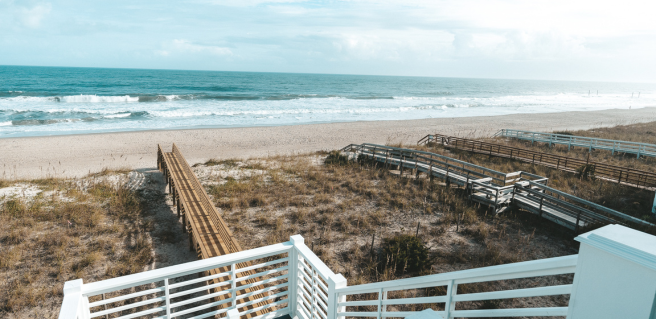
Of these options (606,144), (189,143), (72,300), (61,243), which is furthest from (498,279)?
(606,144)

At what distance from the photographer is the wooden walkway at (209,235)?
5.34m

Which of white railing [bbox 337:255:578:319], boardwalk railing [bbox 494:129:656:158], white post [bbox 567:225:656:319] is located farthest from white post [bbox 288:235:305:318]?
boardwalk railing [bbox 494:129:656:158]

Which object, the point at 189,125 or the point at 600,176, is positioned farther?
the point at 189,125

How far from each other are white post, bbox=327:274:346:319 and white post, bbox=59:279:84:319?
87.4 inches

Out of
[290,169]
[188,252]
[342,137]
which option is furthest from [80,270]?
[342,137]

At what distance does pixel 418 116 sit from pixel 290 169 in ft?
105

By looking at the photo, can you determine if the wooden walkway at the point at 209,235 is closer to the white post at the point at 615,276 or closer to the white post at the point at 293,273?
the white post at the point at 293,273

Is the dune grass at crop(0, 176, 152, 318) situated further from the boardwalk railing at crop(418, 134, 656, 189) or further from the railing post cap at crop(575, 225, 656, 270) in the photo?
the boardwalk railing at crop(418, 134, 656, 189)

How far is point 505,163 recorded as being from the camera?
18.2 m

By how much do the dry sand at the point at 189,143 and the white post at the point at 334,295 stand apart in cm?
1604

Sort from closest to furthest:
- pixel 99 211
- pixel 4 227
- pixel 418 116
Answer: pixel 4 227 < pixel 99 211 < pixel 418 116

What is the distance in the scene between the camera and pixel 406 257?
805 cm

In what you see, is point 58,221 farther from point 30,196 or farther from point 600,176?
point 600,176

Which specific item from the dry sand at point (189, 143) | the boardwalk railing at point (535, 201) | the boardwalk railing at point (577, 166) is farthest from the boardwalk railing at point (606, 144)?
A: the boardwalk railing at point (535, 201)
